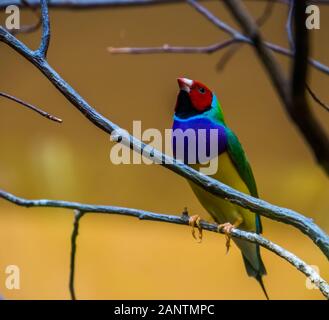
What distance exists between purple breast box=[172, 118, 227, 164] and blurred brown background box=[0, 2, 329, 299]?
31 mm

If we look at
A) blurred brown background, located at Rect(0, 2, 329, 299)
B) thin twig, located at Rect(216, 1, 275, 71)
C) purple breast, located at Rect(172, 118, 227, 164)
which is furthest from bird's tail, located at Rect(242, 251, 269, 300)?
thin twig, located at Rect(216, 1, 275, 71)

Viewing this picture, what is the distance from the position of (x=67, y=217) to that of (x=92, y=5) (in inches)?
16.9

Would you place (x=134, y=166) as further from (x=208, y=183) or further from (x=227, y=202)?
(x=208, y=183)

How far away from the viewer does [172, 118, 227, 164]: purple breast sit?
36.2 inches

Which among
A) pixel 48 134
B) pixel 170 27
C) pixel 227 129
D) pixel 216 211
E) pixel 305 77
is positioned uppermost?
pixel 170 27

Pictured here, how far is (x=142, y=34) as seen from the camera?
41.6 inches

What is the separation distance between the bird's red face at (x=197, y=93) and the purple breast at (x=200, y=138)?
25 mm

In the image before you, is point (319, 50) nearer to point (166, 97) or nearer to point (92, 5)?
point (166, 97)

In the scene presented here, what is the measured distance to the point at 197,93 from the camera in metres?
0.92

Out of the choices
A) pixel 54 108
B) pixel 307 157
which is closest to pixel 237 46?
pixel 307 157

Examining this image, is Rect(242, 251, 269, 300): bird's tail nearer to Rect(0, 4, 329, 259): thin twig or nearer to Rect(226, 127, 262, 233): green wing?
Rect(226, 127, 262, 233): green wing

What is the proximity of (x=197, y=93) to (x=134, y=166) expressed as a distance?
19 centimetres

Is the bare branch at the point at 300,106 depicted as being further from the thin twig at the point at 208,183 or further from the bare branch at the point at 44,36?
the bare branch at the point at 44,36

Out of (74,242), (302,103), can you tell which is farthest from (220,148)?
(302,103)
